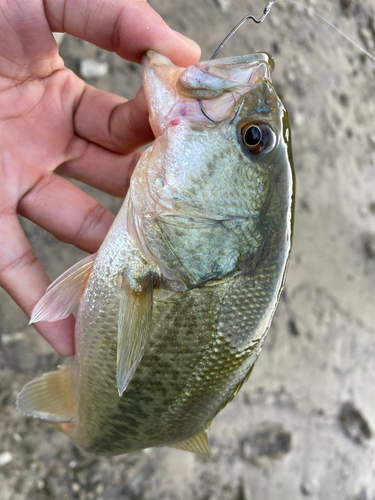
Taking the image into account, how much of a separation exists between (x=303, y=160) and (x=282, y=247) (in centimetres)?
224

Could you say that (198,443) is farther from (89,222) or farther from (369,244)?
(369,244)

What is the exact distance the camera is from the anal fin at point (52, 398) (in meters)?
1.72

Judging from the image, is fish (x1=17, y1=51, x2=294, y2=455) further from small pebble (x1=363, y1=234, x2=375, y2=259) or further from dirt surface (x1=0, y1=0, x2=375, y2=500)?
small pebble (x1=363, y1=234, x2=375, y2=259)

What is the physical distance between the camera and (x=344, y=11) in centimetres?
354

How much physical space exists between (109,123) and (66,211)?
53 cm

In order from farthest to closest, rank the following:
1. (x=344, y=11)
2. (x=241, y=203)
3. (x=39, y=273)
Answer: (x=344, y=11) < (x=39, y=273) < (x=241, y=203)

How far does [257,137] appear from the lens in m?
1.26

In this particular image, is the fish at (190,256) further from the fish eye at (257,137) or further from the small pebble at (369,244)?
the small pebble at (369,244)

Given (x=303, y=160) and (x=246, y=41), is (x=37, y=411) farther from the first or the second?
(x=246, y=41)

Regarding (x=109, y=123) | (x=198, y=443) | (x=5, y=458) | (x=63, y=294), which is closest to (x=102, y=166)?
(x=109, y=123)

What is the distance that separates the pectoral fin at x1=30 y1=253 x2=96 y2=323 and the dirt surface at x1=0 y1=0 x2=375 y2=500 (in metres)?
1.04

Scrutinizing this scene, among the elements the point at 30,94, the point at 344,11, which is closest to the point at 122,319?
the point at 30,94

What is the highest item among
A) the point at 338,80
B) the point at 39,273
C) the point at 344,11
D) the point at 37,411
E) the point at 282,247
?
the point at 344,11

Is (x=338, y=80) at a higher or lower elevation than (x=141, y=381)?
higher
